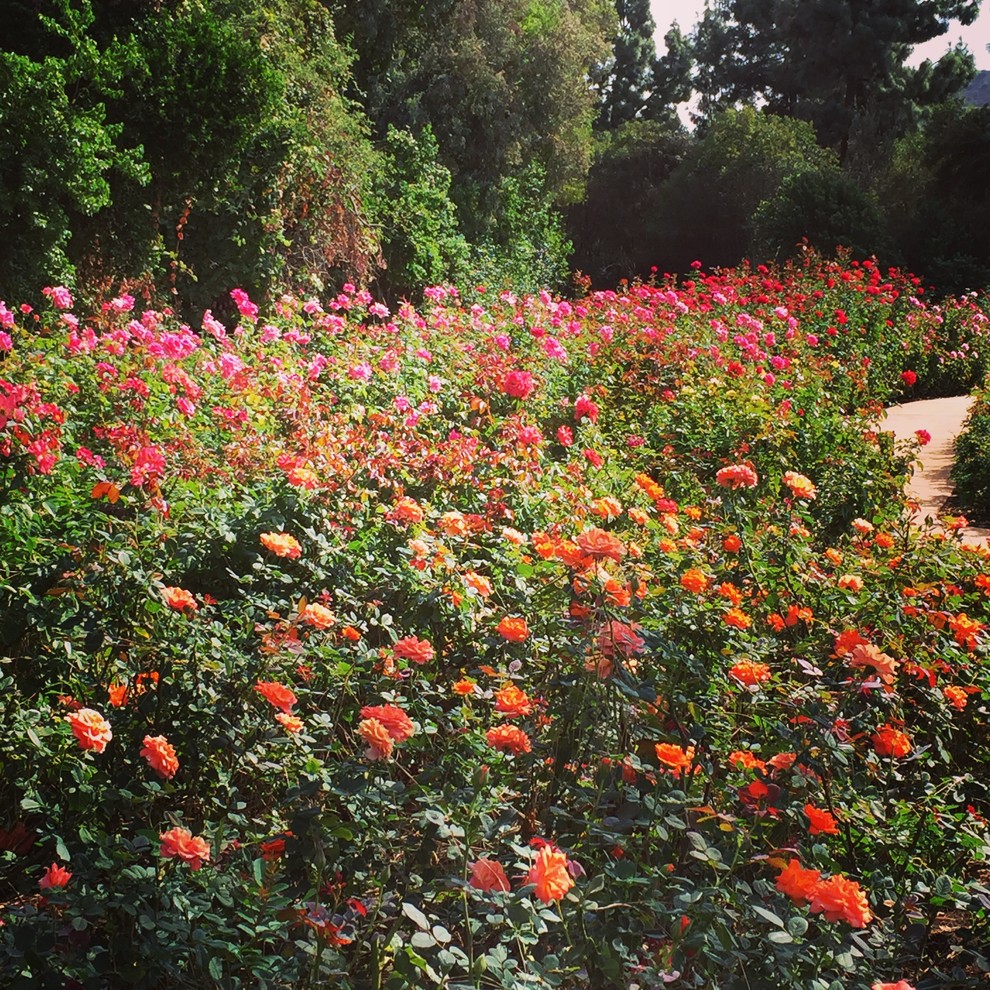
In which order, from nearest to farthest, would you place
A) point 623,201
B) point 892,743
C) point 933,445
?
1. point 892,743
2. point 933,445
3. point 623,201

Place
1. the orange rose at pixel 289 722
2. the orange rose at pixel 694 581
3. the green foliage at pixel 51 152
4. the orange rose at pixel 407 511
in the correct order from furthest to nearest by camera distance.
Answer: the green foliage at pixel 51 152 < the orange rose at pixel 407 511 < the orange rose at pixel 694 581 < the orange rose at pixel 289 722

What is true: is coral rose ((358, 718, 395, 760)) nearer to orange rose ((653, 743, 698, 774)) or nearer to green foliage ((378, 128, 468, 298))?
orange rose ((653, 743, 698, 774))

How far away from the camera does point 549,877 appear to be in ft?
4.55

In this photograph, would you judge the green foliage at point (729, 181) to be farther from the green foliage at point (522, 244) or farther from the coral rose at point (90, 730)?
the coral rose at point (90, 730)

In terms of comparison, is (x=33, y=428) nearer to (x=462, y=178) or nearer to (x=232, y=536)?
(x=232, y=536)

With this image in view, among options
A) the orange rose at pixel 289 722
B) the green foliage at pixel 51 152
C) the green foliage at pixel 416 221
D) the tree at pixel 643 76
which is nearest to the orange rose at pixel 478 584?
the orange rose at pixel 289 722

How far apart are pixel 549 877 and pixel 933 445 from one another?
23.4 ft

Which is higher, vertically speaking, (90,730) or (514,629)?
(514,629)

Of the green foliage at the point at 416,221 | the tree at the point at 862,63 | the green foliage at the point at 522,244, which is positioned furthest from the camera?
the tree at the point at 862,63

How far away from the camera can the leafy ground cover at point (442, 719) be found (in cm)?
157

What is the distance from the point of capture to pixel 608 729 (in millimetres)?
2070

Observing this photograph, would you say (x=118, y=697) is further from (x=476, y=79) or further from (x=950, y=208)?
(x=950, y=208)

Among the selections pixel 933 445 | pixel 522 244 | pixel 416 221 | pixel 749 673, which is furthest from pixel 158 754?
pixel 522 244

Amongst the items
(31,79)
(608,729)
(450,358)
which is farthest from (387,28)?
(608,729)
